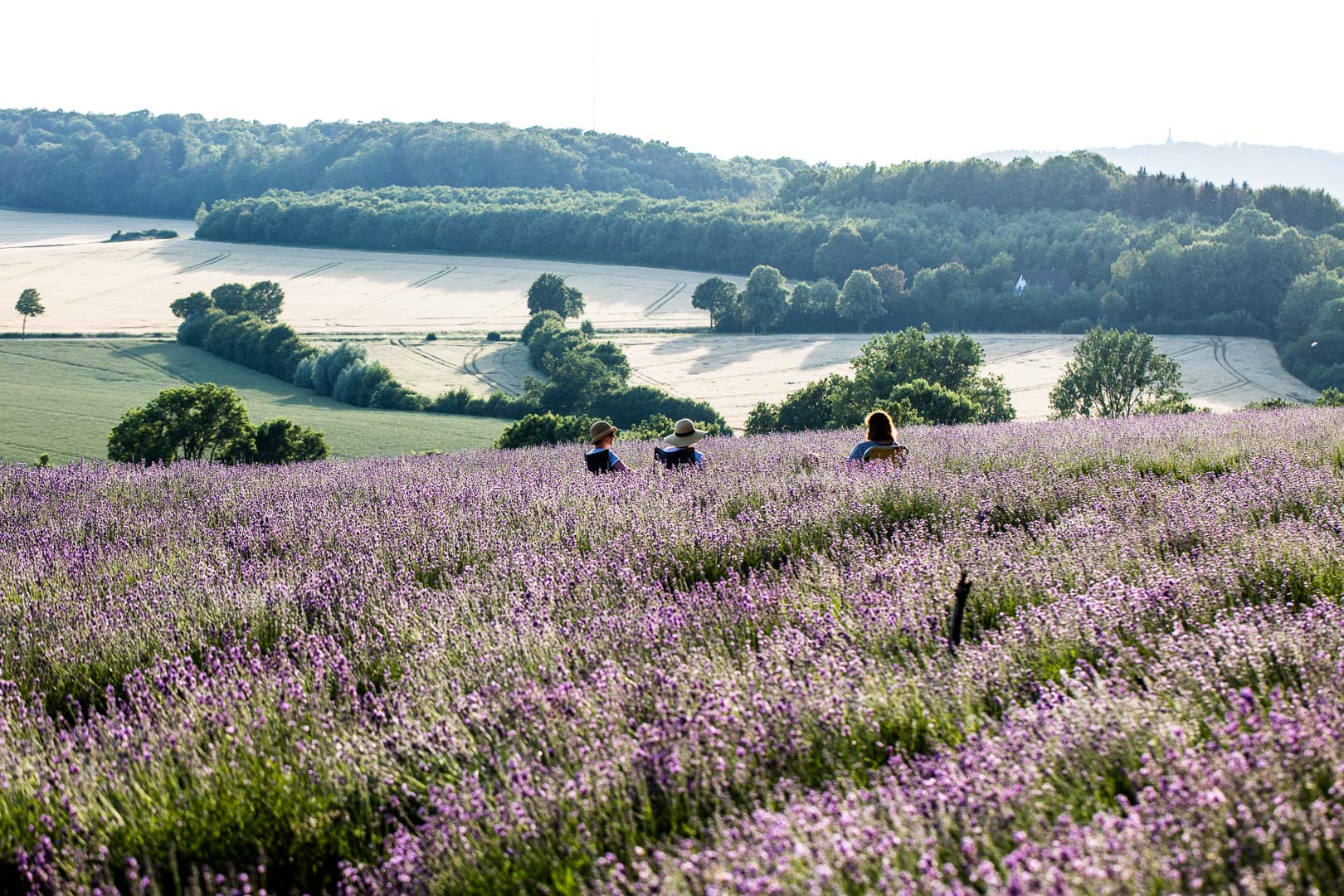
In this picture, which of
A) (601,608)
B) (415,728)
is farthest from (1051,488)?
(415,728)

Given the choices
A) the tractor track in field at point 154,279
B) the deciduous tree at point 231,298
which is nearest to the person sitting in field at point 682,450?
the deciduous tree at point 231,298

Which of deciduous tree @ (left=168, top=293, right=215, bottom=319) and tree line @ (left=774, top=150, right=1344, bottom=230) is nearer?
deciduous tree @ (left=168, top=293, right=215, bottom=319)

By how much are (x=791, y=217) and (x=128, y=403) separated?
7303cm

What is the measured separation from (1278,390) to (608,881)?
60.6m

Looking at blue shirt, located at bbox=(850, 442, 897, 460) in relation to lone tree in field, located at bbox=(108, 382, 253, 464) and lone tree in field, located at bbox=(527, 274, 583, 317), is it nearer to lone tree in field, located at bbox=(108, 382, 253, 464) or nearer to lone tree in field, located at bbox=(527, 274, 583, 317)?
lone tree in field, located at bbox=(108, 382, 253, 464)

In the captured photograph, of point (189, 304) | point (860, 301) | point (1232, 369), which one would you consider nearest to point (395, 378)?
point (189, 304)

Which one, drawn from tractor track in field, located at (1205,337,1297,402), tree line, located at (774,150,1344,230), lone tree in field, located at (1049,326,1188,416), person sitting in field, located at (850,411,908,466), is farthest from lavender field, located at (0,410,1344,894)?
tree line, located at (774,150,1344,230)

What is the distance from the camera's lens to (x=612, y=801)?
2.30 metres

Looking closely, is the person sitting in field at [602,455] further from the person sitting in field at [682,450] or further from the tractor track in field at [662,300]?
the tractor track in field at [662,300]

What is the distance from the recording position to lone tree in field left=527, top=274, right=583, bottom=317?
76.0 metres

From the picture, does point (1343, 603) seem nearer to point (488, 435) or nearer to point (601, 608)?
point (601, 608)

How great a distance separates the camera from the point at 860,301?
77.7m

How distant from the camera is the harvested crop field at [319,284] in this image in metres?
71.6

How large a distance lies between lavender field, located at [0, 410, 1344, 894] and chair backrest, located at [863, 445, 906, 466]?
4.84 feet
